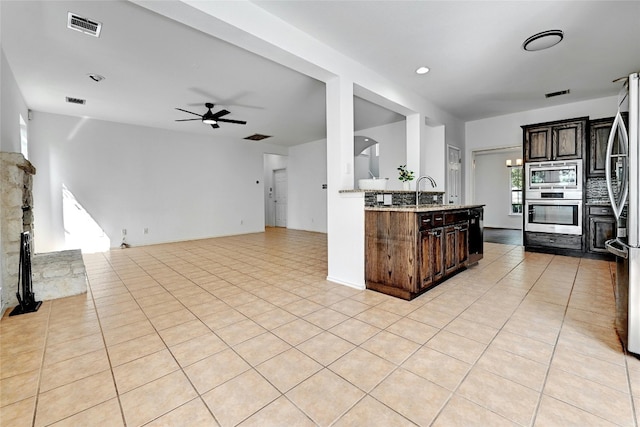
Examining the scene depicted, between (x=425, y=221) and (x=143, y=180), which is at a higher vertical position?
(x=143, y=180)

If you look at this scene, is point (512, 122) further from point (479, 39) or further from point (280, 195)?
point (280, 195)

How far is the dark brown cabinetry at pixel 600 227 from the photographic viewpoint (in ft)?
14.6

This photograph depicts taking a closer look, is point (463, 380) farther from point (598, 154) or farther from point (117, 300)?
point (598, 154)

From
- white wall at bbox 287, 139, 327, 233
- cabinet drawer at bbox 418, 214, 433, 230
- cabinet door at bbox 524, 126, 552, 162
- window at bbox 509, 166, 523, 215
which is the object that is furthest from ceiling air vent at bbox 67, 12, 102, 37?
window at bbox 509, 166, 523, 215

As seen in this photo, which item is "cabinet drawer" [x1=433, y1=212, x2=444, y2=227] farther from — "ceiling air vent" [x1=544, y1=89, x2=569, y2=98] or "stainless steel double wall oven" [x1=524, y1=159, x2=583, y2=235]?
"ceiling air vent" [x1=544, y1=89, x2=569, y2=98]

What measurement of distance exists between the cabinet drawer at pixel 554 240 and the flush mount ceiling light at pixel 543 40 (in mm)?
3157

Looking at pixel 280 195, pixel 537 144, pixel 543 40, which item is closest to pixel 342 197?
pixel 543 40

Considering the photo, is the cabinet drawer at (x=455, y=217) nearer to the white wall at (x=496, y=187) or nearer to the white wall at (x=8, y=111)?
the white wall at (x=8, y=111)

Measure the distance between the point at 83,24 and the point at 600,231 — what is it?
7.23 m

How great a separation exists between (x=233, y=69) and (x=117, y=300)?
9.93 ft

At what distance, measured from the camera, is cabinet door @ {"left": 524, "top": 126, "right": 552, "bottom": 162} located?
4957 millimetres

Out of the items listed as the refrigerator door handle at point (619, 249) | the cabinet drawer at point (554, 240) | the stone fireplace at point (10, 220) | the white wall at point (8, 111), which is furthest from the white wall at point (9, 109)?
the cabinet drawer at point (554, 240)

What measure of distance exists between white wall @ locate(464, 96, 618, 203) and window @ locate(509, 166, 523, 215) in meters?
3.30

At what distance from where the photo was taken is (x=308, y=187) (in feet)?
29.0
